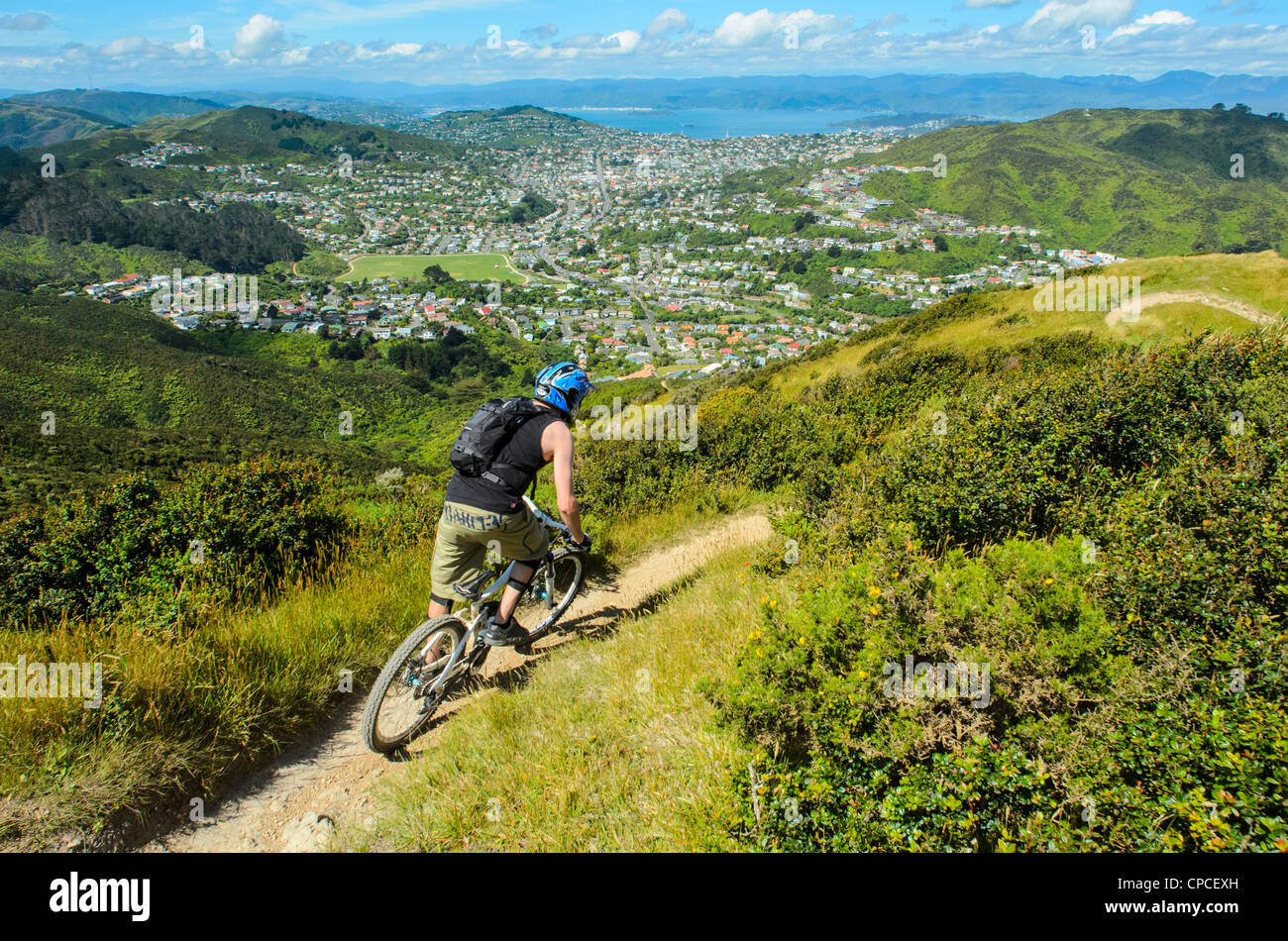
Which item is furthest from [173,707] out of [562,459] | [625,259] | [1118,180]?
[1118,180]

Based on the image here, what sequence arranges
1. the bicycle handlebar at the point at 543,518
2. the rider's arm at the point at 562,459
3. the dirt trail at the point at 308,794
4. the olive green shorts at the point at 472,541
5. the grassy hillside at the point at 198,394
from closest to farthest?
the dirt trail at the point at 308,794 → the rider's arm at the point at 562,459 → the olive green shorts at the point at 472,541 → the bicycle handlebar at the point at 543,518 → the grassy hillside at the point at 198,394

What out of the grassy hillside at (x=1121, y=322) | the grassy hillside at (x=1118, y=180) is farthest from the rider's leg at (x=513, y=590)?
the grassy hillside at (x=1118, y=180)

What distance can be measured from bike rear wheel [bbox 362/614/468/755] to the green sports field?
11237 cm

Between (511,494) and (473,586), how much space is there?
0.77 m

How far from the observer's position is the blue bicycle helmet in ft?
12.8

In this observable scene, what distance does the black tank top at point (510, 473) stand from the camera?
3.79 m

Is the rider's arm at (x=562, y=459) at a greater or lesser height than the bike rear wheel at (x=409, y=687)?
greater

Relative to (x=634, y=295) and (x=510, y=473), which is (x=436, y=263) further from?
(x=510, y=473)

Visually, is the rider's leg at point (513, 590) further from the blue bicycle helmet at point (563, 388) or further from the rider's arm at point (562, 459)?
the blue bicycle helmet at point (563, 388)

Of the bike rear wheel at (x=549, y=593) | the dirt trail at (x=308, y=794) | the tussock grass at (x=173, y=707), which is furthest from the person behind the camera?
the bike rear wheel at (x=549, y=593)

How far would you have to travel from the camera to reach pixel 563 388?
3928mm

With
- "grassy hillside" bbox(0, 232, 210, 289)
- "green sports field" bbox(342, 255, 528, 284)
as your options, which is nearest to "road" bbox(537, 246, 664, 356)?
"green sports field" bbox(342, 255, 528, 284)

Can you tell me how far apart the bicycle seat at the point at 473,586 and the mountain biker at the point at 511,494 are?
0.04m
